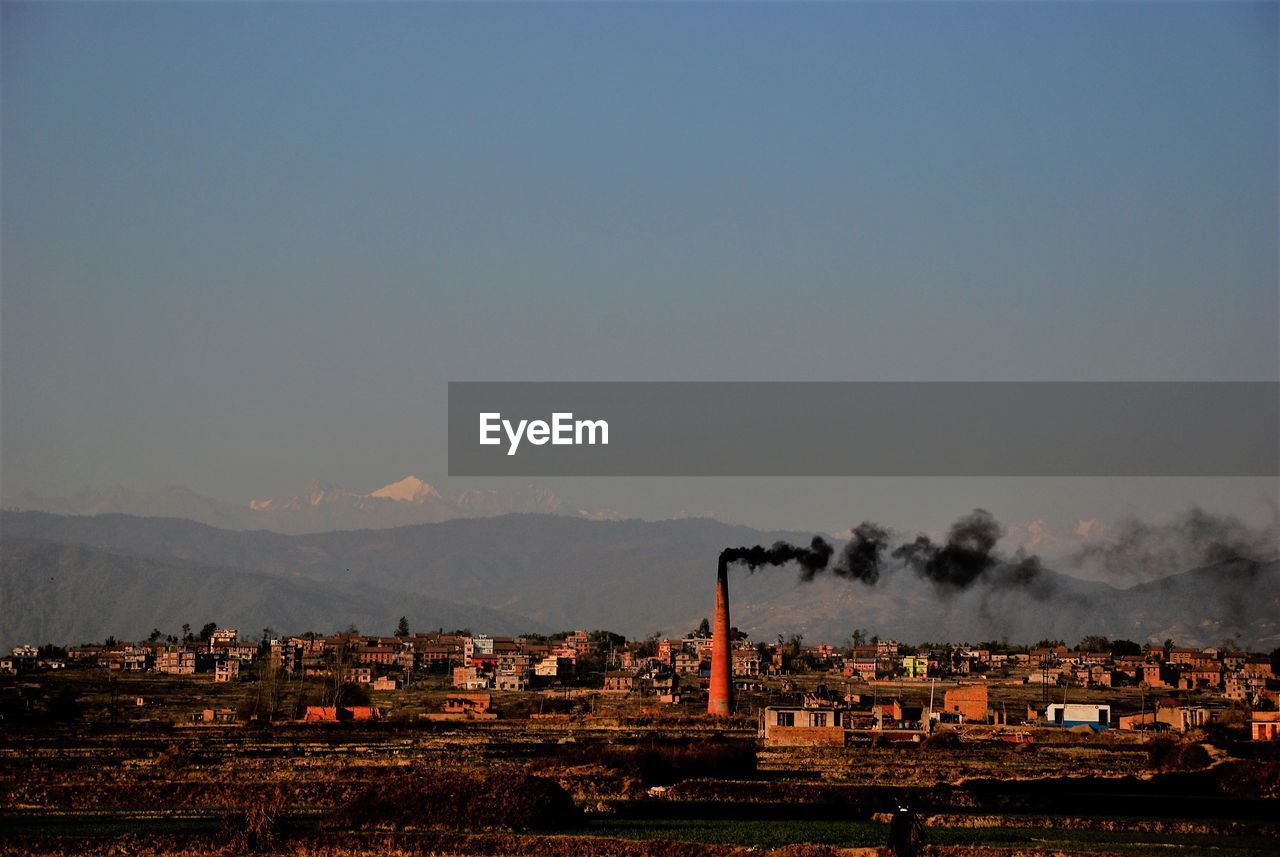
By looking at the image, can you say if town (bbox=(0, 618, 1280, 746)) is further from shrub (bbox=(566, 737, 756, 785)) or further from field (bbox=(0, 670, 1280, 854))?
shrub (bbox=(566, 737, 756, 785))

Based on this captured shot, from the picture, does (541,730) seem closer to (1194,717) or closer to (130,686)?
(1194,717)

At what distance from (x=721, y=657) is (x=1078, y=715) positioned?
24.5 m

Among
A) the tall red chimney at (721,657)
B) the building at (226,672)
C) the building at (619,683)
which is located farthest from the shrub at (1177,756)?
the building at (226,672)

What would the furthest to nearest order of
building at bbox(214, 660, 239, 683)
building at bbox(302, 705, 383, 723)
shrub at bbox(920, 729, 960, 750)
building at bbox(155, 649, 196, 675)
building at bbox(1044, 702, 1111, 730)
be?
building at bbox(155, 649, 196, 675), building at bbox(214, 660, 239, 683), building at bbox(302, 705, 383, 723), building at bbox(1044, 702, 1111, 730), shrub at bbox(920, 729, 960, 750)

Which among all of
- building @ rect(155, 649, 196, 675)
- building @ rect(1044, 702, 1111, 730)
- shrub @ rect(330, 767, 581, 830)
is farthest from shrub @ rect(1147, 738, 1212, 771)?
building @ rect(155, 649, 196, 675)

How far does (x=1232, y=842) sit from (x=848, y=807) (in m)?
12.3

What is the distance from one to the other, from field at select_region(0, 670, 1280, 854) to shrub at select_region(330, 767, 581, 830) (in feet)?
0.23

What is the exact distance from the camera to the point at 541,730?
350ft

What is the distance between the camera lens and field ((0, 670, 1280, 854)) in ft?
149

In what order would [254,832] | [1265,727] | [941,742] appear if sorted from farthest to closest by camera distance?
1. [1265,727]
2. [941,742]
3. [254,832]

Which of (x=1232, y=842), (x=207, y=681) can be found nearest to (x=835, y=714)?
(x=1232, y=842)

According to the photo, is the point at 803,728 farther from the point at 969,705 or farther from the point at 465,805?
the point at 465,805

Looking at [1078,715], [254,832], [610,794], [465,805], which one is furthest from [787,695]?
[254,832]

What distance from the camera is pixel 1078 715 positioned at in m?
112
